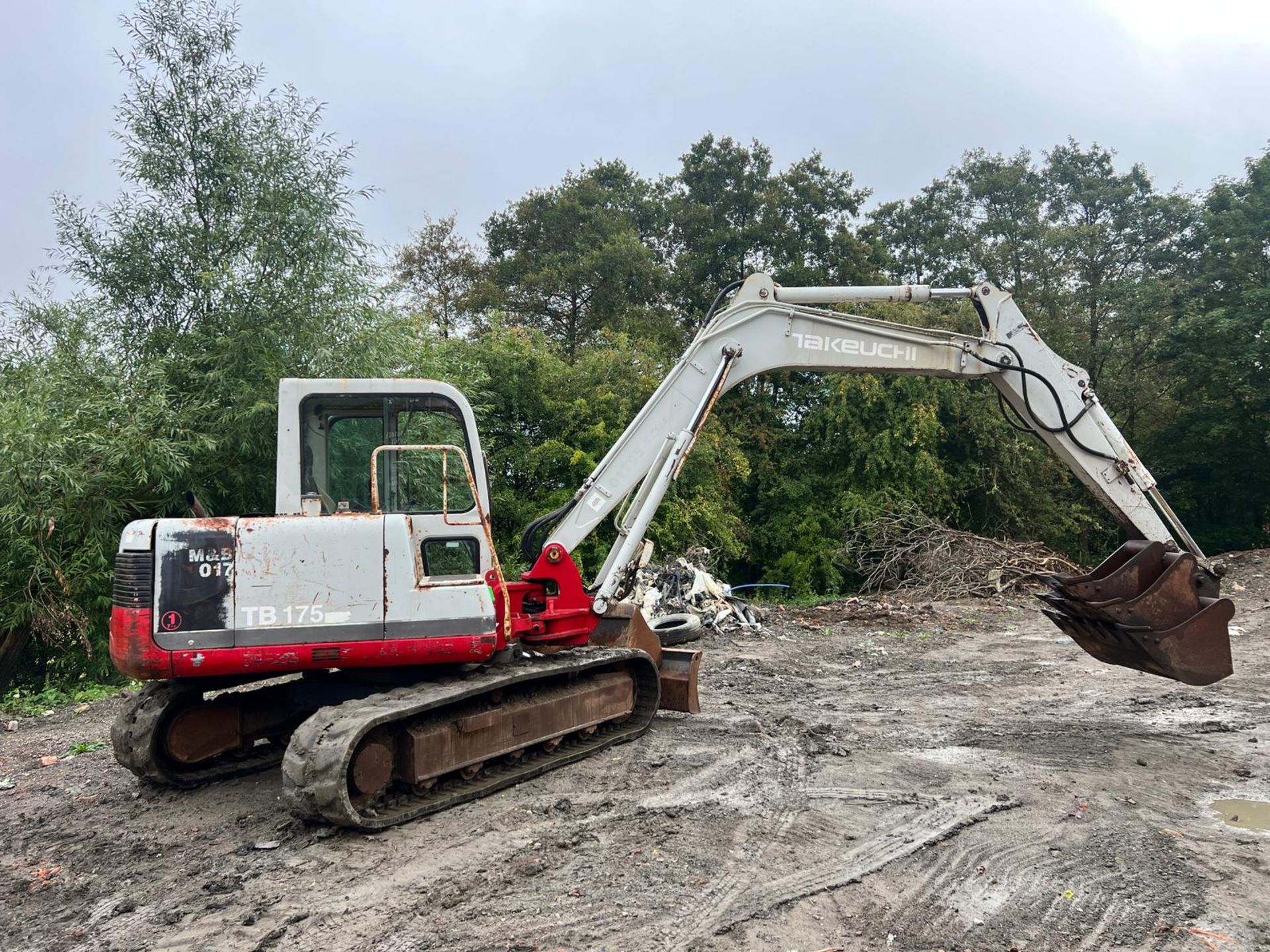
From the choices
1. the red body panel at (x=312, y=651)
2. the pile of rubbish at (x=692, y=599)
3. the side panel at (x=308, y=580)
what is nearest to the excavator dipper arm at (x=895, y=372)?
the red body panel at (x=312, y=651)

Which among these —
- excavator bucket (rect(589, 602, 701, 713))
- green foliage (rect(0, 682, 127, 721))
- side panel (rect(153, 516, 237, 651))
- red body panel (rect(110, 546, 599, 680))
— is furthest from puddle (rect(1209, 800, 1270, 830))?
green foliage (rect(0, 682, 127, 721))

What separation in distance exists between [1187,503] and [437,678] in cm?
2439

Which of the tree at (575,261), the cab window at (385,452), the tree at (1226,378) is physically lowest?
the cab window at (385,452)

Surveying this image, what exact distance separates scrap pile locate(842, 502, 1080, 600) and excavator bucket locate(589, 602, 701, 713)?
841 cm

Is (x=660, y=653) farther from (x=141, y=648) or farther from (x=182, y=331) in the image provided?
(x=182, y=331)

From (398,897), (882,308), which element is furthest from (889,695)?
(882,308)

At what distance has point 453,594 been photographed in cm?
527

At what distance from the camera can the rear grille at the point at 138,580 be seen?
475 centimetres

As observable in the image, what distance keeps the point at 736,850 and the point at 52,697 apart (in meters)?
7.91

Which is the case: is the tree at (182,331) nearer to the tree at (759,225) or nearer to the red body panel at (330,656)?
the red body panel at (330,656)

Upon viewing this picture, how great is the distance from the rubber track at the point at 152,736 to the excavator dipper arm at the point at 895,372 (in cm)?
255

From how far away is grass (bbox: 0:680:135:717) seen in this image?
8.71 metres

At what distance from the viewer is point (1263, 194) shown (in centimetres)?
2139

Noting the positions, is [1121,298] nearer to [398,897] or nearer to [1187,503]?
[1187,503]
